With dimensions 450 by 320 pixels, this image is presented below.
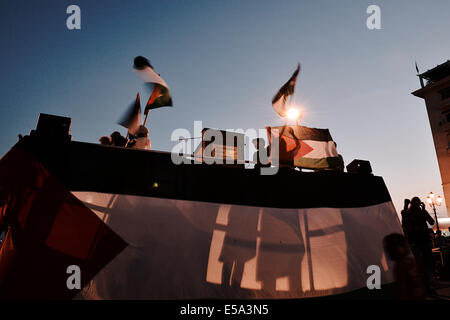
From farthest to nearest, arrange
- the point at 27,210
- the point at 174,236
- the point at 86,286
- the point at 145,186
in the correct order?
the point at 145,186
the point at 174,236
the point at 27,210
the point at 86,286

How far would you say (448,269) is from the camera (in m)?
7.16

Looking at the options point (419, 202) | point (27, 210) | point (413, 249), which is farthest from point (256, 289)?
point (419, 202)

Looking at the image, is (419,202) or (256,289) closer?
(256,289)

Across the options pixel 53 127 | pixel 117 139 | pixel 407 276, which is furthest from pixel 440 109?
pixel 53 127

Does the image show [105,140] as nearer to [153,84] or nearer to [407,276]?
[153,84]

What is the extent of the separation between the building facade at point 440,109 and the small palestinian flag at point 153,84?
108ft

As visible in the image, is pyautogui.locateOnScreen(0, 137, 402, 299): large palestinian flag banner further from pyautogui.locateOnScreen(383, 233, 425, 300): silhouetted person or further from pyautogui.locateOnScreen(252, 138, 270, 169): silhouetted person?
pyautogui.locateOnScreen(383, 233, 425, 300): silhouetted person

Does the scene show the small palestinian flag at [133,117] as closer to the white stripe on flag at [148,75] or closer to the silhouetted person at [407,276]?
the white stripe on flag at [148,75]

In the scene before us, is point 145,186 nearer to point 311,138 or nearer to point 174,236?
point 174,236

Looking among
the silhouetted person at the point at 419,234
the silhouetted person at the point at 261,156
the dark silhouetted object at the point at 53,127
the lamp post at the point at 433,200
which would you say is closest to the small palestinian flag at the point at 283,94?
the silhouetted person at the point at 261,156

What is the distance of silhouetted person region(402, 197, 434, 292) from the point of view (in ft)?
19.1

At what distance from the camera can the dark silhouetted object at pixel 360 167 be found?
253 inches
